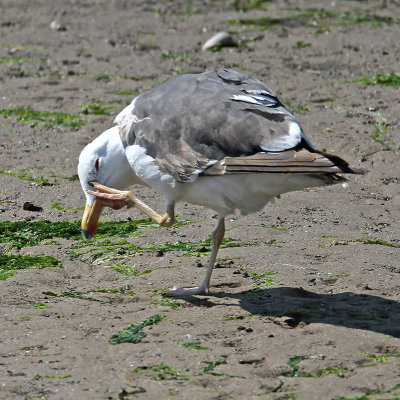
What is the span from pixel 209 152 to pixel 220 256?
48.4 inches

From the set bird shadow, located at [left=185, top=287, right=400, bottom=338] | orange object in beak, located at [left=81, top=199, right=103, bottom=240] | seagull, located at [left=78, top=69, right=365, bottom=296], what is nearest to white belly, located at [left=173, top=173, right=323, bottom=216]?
seagull, located at [left=78, top=69, right=365, bottom=296]

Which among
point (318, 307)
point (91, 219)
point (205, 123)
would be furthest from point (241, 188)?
point (91, 219)

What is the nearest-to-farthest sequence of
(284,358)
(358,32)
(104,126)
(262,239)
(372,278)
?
(284,358) → (372,278) → (262,239) → (104,126) → (358,32)

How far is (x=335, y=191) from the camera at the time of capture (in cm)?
712

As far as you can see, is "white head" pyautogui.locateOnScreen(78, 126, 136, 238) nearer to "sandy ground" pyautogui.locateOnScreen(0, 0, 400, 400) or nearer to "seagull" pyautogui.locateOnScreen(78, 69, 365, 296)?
"seagull" pyautogui.locateOnScreen(78, 69, 365, 296)

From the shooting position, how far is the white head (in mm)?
5547

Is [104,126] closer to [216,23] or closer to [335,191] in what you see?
[335,191]

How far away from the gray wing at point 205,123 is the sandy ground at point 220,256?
3.28 feet

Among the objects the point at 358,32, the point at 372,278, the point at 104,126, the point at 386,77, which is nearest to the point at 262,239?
the point at 372,278

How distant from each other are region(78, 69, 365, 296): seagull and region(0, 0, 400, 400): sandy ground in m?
0.52

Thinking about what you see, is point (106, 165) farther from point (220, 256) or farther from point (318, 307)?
point (318, 307)

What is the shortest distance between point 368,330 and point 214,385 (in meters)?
1.13

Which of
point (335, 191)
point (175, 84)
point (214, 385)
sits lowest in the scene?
point (335, 191)

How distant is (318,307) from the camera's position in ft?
15.8
